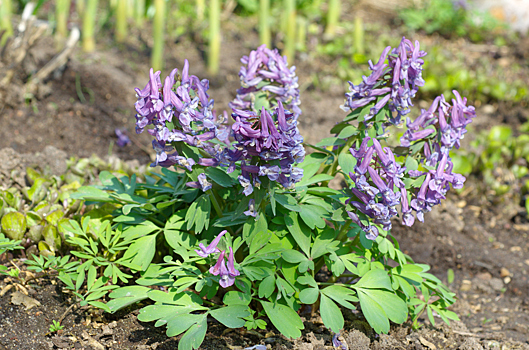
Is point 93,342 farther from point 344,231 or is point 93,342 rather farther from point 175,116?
point 344,231

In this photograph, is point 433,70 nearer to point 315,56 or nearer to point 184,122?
point 315,56

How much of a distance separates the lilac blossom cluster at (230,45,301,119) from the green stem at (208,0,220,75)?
3215 mm

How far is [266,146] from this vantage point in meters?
1.87

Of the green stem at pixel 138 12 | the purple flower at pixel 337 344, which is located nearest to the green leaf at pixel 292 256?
the purple flower at pixel 337 344

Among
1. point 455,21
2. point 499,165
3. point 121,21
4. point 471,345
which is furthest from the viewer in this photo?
point 455,21

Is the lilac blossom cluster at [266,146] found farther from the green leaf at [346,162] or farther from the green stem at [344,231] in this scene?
the green stem at [344,231]

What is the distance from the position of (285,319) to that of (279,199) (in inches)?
23.2

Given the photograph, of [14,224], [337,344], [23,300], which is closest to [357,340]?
[337,344]

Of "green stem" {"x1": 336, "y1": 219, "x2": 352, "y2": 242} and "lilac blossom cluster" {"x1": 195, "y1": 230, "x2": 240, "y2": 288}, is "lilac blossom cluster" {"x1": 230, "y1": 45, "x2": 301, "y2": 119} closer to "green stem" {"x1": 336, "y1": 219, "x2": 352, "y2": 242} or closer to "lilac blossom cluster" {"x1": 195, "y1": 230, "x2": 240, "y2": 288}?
"green stem" {"x1": 336, "y1": 219, "x2": 352, "y2": 242}

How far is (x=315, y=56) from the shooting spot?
7.17 meters

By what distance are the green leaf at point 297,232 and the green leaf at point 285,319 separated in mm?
306

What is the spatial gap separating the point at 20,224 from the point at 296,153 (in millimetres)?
1884

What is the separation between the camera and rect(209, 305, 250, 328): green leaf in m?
2.07

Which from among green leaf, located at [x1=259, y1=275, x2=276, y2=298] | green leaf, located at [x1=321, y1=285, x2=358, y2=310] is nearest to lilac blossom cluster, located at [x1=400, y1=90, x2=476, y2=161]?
green leaf, located at [x1=321, y1=285, x2=358, y2=310]
